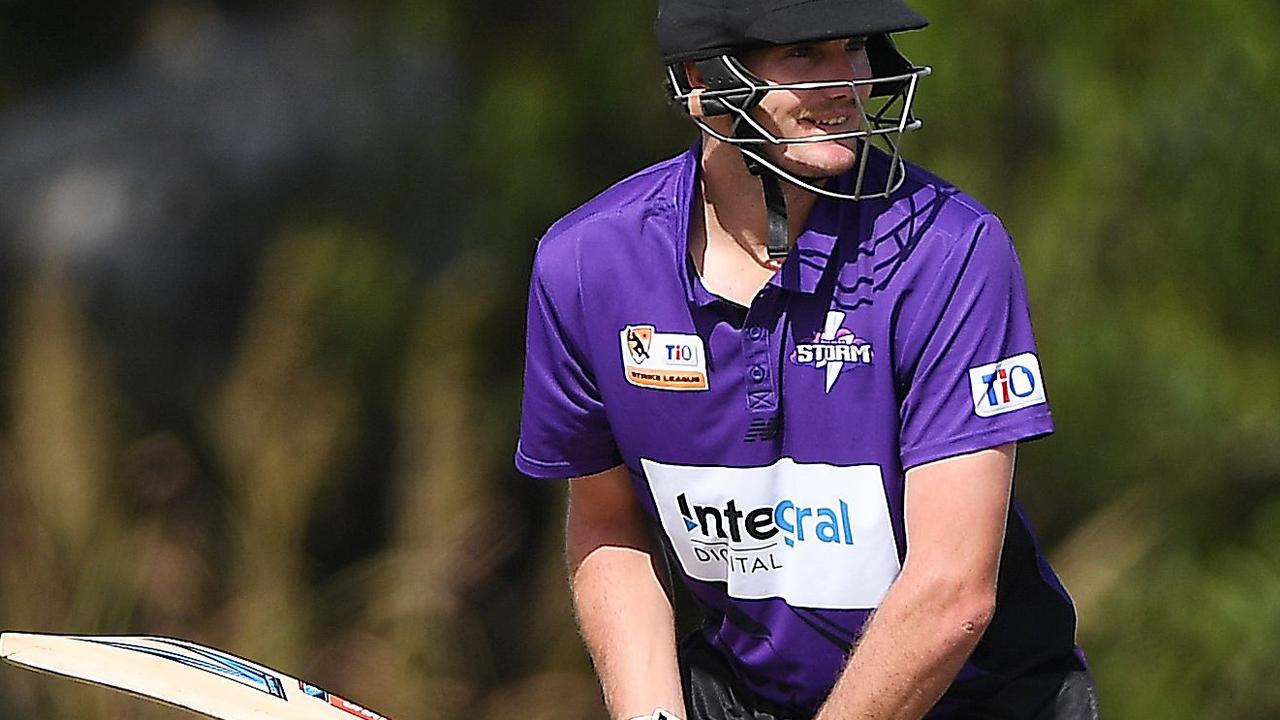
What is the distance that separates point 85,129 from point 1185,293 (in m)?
2.76

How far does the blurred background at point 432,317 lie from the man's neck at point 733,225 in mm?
2239

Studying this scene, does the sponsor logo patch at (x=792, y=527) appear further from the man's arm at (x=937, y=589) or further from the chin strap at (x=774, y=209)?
the chin strap at (x=774, y=209)

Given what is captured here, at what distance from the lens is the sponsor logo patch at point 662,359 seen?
2.30 m

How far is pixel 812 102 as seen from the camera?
2256 mm

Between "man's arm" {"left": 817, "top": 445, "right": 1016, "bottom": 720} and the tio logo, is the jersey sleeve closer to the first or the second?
"man's arm" {"left": 817, "top": 445, "right": 1016, "bottom": 720}

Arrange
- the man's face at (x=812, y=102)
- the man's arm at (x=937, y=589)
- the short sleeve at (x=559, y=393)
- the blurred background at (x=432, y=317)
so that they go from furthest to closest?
the blurred background at (x=432, y=317) → the short sleeve at (x=559, y=393) → the man's face at (x=812, y=102) → the man's arm at (x=937, y=589)

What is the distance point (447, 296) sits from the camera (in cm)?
507

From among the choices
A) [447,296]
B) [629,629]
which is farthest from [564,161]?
[629,629]

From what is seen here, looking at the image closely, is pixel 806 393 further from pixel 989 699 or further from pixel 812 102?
pixel 989 699

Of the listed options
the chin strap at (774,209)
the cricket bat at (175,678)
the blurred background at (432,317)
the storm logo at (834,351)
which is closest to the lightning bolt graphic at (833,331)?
the storm logo at (834,351)

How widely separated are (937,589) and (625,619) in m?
0.48

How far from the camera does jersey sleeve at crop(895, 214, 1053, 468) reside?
2156mm

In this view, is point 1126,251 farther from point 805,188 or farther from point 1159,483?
point 805,188

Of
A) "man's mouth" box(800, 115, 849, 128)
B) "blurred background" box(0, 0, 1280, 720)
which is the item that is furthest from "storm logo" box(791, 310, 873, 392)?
"blurred background" box(0, 0, 1280, 720)
